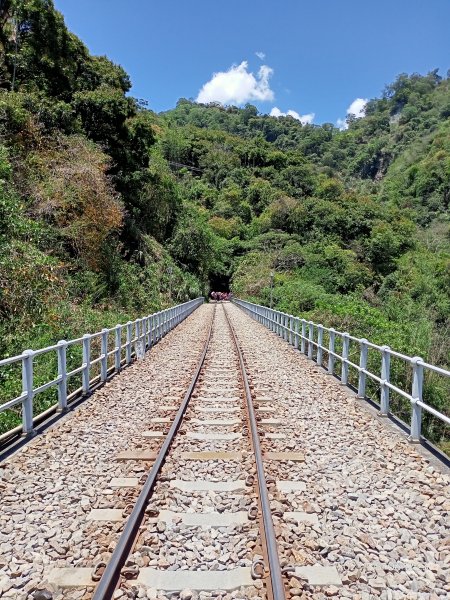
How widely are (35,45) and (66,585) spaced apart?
25951 millimetres

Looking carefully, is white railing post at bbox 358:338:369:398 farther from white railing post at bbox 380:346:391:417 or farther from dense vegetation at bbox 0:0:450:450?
dense vegetation at bbox 0:0:450:450

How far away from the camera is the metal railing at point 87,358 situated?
280 inches

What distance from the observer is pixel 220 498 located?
517cm

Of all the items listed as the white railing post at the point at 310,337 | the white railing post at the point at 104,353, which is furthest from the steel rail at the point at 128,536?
the white railing post at the point at 310,337

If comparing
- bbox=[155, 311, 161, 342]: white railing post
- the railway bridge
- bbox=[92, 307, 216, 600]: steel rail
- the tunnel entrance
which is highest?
the tunnel entrance

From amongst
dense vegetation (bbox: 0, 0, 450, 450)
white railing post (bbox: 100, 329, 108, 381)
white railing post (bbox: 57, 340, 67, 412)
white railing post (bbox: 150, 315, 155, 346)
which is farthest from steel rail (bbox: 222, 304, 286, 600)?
white railing post (bbox: 150, 315, 155, 346)

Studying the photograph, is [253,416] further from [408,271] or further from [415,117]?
[415,117]

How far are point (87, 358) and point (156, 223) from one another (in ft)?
127

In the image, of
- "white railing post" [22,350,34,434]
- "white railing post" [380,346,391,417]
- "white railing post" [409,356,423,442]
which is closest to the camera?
"white railing post" [409,356,423,442]

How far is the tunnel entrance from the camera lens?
84875 mm

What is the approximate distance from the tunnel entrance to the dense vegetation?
787 millimetres

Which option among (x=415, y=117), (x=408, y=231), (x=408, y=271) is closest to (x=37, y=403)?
(x=408, y=271)

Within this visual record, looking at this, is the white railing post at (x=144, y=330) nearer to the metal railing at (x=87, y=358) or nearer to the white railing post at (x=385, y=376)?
the metal railing at (x=87, y=358)

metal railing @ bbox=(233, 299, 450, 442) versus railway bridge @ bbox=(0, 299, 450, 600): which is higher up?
metal railing @ bbox=(233, 299, 450, 442)
